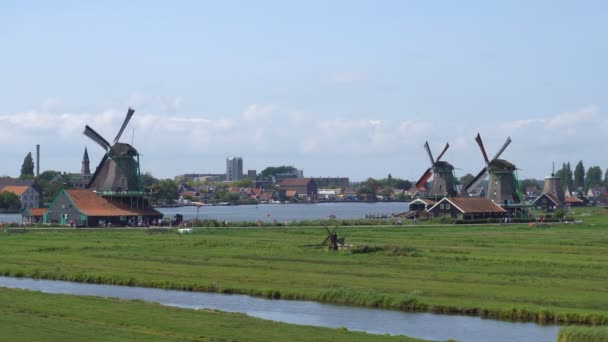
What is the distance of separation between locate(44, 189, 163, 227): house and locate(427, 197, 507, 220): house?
33.4 meters

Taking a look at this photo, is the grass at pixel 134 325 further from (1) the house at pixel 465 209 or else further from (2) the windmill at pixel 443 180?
(2) the windmill at pixel 443 180

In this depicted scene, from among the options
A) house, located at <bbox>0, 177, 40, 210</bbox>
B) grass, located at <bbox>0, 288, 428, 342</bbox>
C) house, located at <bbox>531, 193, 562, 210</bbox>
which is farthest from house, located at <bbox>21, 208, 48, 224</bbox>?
house, located at <bbox>531, 193, 562, 210</bbox>

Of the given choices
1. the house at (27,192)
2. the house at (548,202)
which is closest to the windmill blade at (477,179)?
the house at (548,202)

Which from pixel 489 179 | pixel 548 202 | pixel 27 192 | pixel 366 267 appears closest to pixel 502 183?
pixel 489 179

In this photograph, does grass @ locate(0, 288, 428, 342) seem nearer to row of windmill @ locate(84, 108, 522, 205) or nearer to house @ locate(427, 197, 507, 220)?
row of windmill @ locate(84, 108, 522, 205)

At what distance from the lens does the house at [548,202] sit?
552 feet

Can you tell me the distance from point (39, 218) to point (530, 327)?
8076 centimetres

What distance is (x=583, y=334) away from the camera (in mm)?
31078

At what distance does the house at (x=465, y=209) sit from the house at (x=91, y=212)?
33.4 metres

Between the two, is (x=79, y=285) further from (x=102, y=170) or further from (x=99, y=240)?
(x=102, y=170)

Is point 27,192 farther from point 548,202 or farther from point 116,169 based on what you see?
point 548,202

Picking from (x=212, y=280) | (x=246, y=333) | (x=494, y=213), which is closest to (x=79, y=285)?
(x=212, y=280)

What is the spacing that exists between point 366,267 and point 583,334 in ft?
76.6

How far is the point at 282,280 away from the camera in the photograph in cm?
4803
